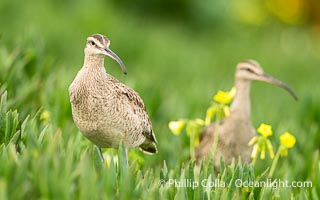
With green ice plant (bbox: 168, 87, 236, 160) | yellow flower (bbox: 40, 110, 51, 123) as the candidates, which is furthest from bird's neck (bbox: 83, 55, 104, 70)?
yellow flower (bbox: 40, 110, 51, 123)

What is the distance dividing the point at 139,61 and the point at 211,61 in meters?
2.15

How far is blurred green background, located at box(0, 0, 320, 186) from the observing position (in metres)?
7.84

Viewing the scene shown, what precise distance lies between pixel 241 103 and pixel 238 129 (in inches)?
12.3

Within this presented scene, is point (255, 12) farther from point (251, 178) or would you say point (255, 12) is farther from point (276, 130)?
point (251, 178)

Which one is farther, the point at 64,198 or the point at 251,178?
the point at 251,178

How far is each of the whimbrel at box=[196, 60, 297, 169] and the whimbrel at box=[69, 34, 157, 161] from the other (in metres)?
1.52

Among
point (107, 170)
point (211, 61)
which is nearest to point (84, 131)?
point (107, 170)

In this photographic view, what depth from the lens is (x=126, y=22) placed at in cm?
1697

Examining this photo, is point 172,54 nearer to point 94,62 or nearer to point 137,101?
point 137,101

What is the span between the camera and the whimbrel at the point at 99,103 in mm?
5531

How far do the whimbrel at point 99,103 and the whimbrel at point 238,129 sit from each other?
152 cm

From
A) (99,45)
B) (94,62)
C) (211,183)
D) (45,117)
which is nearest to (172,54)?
(45,117)

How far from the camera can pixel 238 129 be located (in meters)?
7.34

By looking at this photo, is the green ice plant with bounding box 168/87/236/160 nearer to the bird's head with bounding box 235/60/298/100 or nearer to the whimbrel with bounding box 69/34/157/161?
the whimbrel with bounding box 69/34/157/161
